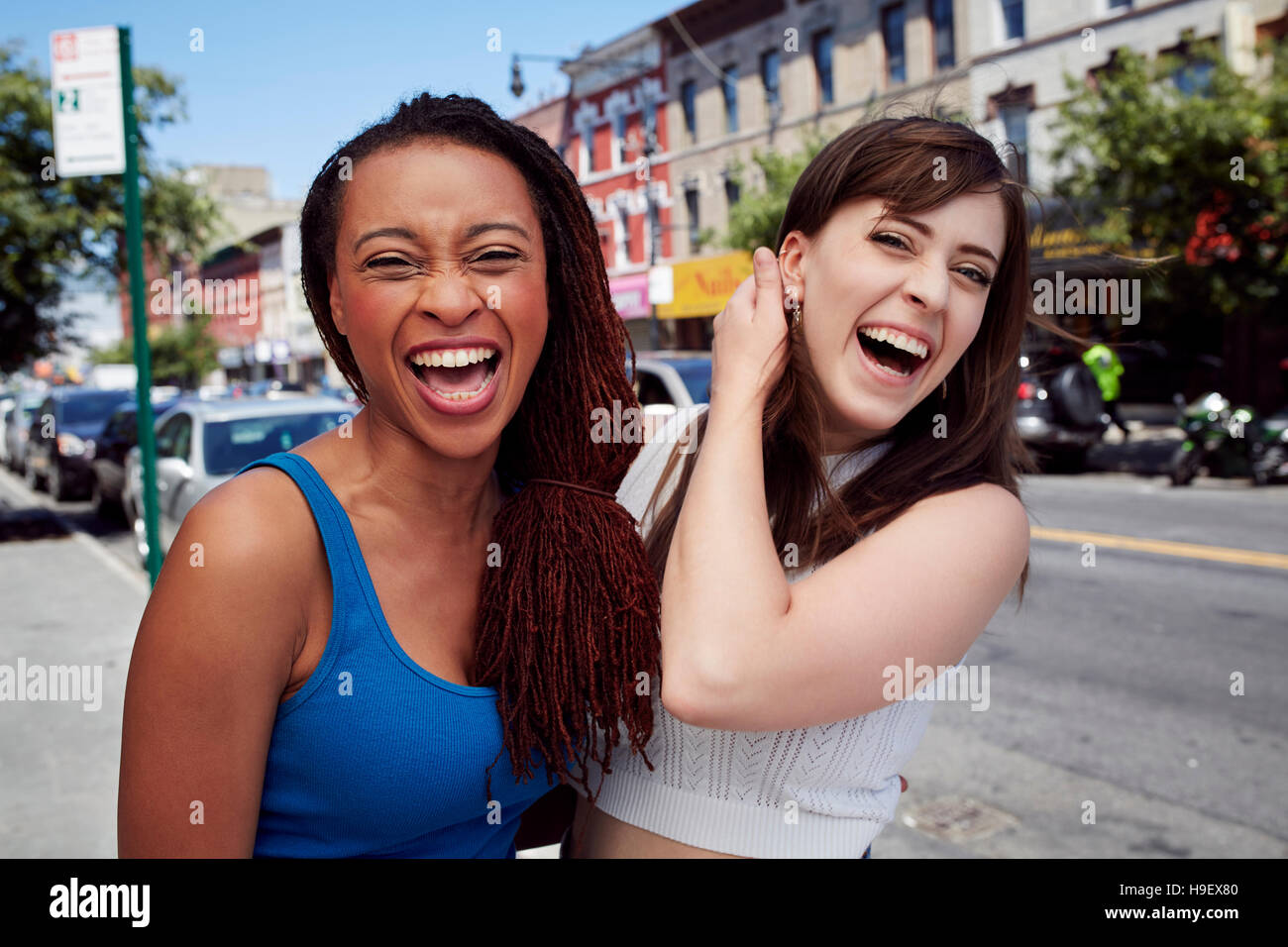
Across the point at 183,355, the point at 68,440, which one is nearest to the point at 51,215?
the point at 68,440

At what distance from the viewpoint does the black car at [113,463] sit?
13.8 meters

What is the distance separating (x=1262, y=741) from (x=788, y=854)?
14.8 feet

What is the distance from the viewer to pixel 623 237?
107 ft

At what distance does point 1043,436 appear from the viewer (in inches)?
641

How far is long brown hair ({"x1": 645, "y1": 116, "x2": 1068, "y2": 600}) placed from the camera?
1675 mm

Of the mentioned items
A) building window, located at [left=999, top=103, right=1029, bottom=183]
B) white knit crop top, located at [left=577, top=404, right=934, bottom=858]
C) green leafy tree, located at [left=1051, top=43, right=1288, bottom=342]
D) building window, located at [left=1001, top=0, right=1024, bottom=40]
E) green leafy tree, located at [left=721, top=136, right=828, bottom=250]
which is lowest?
white knit crop top, located at [left=577, top=404, right=934, bottom=858]

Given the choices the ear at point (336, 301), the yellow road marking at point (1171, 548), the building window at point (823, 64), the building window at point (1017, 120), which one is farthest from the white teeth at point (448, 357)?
the building window at point (823, 64)

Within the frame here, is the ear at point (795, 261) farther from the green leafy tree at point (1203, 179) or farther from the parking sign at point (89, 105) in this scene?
the green leafy tree at point (1203, 179)

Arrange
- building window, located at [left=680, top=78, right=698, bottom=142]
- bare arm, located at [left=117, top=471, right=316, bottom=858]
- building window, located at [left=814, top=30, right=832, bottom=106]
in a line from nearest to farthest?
bare arm, located at [left=117, top=471, right=316, bottom=858] → building window, located at [left=814, top=30, right=832, bottom=106] → building window, located at [left=680, top=78, right=698, bottom=142]

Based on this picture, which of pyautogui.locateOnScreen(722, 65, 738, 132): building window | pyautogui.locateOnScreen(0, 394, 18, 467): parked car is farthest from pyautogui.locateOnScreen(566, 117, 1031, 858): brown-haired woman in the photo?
pyautogui.locateOnScreen(722, 65, 738, 132): building window

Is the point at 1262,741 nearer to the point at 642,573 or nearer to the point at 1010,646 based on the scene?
the point at 1010,646

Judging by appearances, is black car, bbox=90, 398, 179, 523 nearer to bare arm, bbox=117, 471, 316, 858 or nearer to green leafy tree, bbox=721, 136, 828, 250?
green leafy tree, bbox=721, 136, 828, 250

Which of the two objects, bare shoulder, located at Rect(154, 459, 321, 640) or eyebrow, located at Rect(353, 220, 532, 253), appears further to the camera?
eyebrow, located at Rect(353, 220, 532, 253)

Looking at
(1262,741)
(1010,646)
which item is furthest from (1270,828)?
(1010,646)
